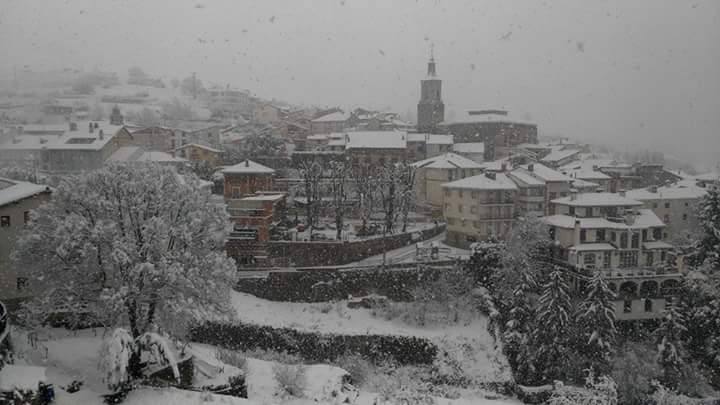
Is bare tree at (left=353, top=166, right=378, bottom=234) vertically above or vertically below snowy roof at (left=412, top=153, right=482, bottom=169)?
below

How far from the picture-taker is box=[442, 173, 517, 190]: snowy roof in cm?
2622

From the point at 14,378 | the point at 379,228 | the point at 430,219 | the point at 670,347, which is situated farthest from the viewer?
the point at 430,219

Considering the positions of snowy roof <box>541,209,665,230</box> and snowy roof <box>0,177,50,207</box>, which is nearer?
snowy roof <box>0,177,50,207</box>

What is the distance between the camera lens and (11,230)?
1503cm

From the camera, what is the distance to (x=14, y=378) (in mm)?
9367

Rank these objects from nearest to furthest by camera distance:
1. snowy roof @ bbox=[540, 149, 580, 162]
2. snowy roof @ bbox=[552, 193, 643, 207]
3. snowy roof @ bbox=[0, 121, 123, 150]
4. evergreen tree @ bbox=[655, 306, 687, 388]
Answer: evergreen tree @ bbox=[655, 306, 687, 388] → snowy roof @ bbox=[552, 193, 643, 207] → snowy roof @ bbox=[0, 121, 123, 150] → snowy roof @ bbox=[540, 149, 580, 162]

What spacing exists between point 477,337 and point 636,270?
26.4 ft

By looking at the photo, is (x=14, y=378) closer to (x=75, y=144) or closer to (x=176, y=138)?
(x=75, y=144)

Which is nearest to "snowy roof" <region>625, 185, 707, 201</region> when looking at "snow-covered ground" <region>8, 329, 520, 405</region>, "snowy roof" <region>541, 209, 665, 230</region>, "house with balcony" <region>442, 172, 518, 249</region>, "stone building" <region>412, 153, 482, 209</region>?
"snowy roof" <region>541, 209, 665, 230</region>

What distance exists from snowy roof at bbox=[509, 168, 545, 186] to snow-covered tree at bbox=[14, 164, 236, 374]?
19.2 meters

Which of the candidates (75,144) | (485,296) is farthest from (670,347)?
(75,144)

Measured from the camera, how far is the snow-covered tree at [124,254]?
1159 cm

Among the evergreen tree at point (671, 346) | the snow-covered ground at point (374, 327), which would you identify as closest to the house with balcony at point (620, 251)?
the evergreen tree at point (671, 346)

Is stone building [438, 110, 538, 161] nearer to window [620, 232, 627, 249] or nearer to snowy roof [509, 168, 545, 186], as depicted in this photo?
snowy roof [509, 168, 545, 186]
